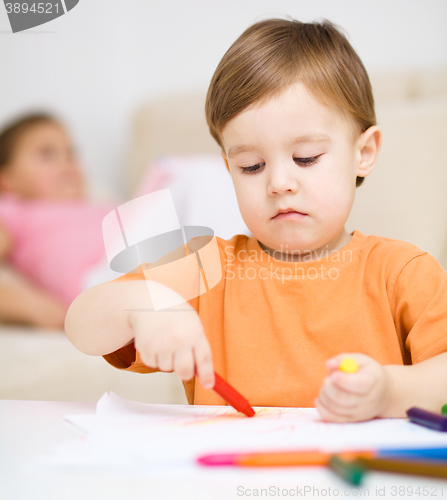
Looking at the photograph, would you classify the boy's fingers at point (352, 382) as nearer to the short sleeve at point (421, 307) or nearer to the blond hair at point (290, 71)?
the short sleeve at point (421, 307)

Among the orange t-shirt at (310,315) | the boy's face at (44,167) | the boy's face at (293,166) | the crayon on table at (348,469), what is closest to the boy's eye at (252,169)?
the boy's face at (293,166)

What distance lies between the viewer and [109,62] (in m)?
1.55

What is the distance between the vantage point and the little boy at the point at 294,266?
0.50 m

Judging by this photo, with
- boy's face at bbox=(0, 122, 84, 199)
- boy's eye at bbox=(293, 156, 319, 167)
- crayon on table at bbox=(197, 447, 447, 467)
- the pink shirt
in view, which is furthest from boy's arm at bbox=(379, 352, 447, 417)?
boy's face at bbox=(0, 122, 84, 199)

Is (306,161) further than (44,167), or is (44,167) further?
(44,167)

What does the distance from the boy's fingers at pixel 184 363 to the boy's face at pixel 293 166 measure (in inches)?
7.9

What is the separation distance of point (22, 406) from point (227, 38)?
3.36 ft

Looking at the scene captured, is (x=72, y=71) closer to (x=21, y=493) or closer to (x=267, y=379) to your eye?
(x=267, y=379)

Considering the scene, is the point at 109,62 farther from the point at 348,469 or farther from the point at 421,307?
the point at 348,469

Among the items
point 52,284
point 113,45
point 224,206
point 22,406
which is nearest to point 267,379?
point 22,406

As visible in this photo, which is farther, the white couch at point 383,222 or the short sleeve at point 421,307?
the white couch at point 383,222

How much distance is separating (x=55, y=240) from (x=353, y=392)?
3.67ft

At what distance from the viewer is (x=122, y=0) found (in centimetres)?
149

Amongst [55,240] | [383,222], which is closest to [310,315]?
[383,222]
